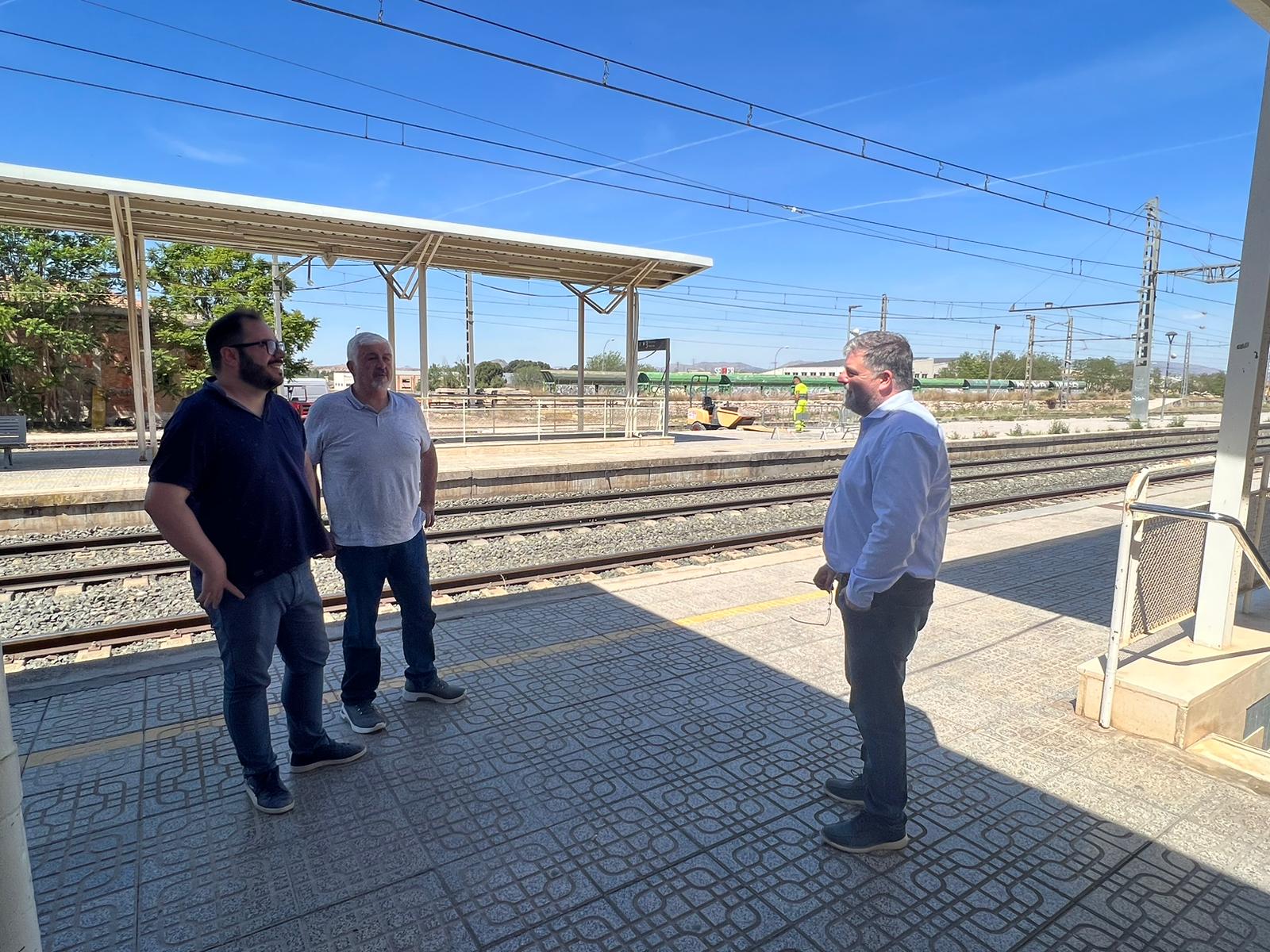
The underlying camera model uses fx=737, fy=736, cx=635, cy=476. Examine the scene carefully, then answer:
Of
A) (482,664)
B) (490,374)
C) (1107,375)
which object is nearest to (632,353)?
(482,664)

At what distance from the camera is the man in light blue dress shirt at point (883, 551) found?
8.37 feet

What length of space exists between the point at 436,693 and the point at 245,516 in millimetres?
1589

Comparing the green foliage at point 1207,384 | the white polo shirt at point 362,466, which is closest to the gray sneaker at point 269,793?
the white polo shirt at point 362,466

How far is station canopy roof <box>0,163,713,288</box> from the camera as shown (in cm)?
1207

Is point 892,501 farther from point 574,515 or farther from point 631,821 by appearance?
point 574,515

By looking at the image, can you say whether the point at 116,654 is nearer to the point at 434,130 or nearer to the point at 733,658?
the point at 733,658

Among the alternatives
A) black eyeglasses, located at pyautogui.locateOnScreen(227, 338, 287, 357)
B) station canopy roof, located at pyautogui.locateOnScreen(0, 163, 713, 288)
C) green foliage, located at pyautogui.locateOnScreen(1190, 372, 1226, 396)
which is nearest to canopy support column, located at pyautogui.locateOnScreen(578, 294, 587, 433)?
station canopy roof, located at pyautogui.locateOnScreen(0, 163, 713, 288)

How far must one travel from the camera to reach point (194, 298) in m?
26.9

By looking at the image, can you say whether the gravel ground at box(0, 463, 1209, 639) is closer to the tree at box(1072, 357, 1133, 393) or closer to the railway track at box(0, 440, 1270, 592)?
the railway track at box(0, 440, 1270, 592)

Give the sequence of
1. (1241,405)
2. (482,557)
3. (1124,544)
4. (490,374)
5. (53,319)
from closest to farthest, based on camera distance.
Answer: (1124,544), (1241,405), (482,557), (53,319), (490,374)

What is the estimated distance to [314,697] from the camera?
3301 mm

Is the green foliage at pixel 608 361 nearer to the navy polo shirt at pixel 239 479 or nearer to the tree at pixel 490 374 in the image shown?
the tree at pixel 490 374

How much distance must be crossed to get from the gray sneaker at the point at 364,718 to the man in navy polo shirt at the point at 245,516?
0.60 metres

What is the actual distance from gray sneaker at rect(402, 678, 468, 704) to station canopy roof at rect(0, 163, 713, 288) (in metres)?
11.8
